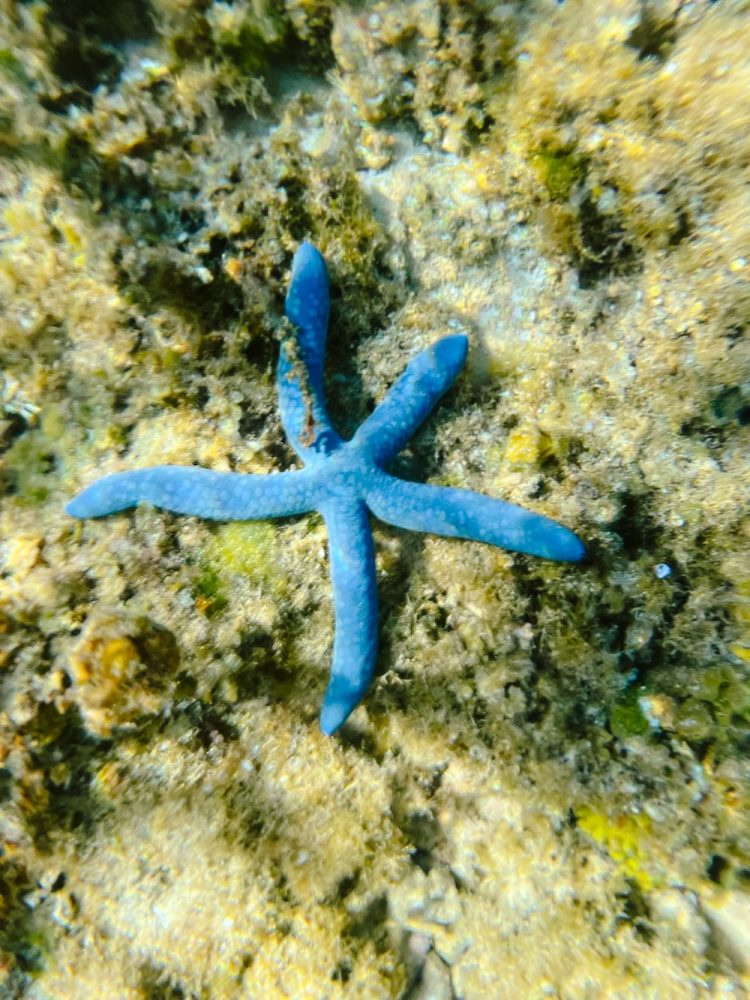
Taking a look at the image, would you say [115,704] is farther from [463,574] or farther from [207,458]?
[463,574]

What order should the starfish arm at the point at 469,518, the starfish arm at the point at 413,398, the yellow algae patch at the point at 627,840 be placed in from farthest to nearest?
the starfish arm at the point at 413,398, the yellow algae patch at the point at 627,840, the starfish arm at the point at 469,518

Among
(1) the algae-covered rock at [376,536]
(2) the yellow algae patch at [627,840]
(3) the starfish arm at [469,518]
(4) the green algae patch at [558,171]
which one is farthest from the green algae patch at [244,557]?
(4) the green algae patch at [558,171]

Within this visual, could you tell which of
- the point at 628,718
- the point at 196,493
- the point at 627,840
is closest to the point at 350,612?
the point at 196,493

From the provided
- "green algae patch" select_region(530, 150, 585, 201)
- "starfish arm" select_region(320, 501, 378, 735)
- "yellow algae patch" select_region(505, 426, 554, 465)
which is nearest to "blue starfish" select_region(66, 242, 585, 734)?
"starfish arm" select_region(320, 501, 378, 735)

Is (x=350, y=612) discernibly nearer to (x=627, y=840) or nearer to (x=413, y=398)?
(x=413, y=398)

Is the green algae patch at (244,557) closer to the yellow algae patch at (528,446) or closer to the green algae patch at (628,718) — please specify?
the yellow algae patch at (528,446)

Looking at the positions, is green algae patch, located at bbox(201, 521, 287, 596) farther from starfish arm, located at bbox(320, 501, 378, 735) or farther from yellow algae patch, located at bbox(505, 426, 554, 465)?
yellow algae patch, located at bbox(505, 426, 554, 465)
